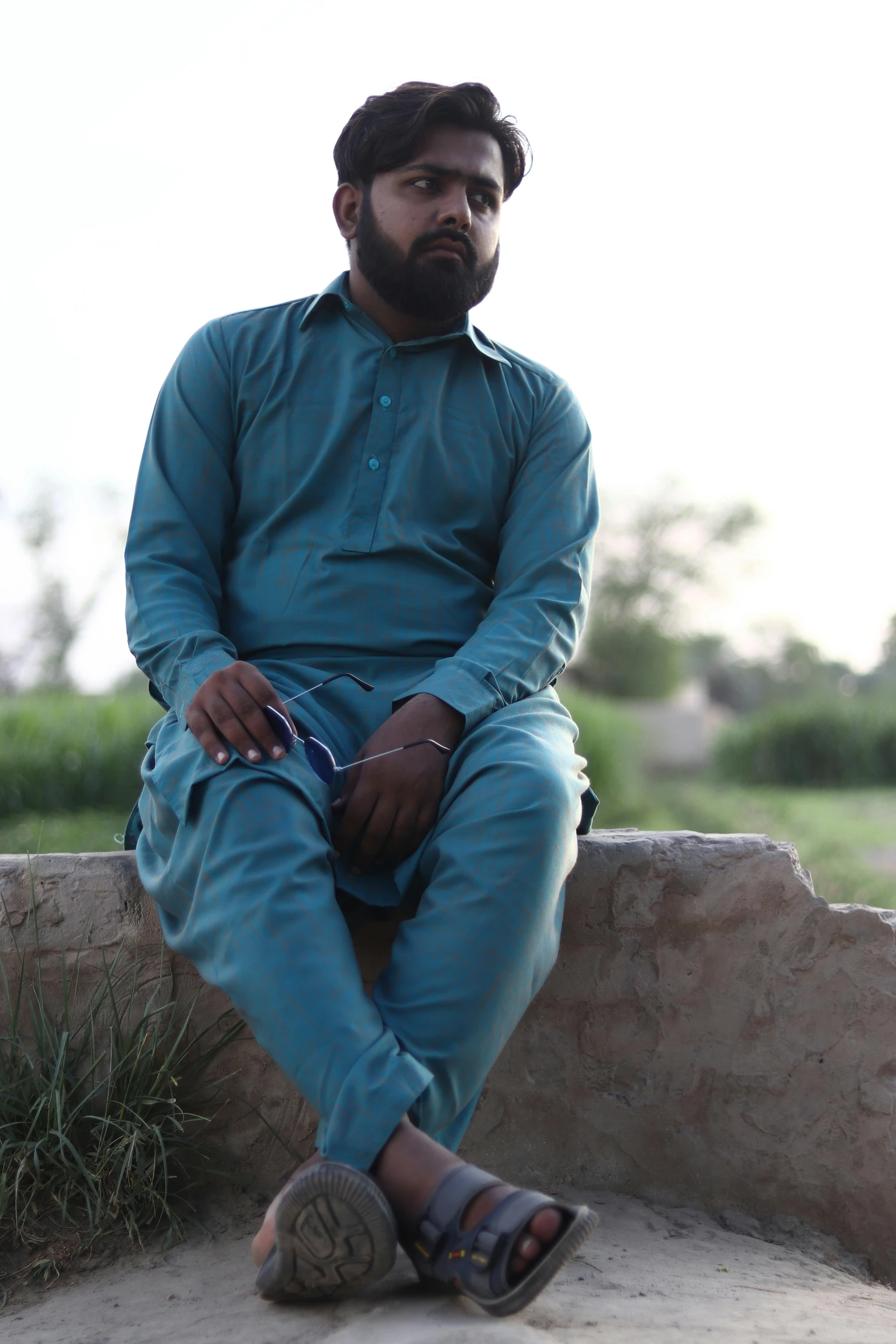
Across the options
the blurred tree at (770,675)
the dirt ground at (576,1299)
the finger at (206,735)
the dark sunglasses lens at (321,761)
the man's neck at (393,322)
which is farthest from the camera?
the blurred tree at (770,675)

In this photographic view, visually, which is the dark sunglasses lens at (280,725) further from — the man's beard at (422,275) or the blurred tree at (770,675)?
the blurred tree at (770,675)

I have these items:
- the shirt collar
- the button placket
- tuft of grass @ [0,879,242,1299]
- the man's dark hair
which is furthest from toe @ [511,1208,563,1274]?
the man's dark hair

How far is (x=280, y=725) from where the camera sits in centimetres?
176

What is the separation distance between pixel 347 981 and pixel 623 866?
2.97 ft

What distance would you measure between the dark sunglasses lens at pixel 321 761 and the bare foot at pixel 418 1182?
58 cm

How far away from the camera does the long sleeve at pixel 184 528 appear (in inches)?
76.7

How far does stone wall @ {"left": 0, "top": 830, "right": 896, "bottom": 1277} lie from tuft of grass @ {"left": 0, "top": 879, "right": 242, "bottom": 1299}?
542mm

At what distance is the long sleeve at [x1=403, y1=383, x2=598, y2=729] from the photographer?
1.93 meters

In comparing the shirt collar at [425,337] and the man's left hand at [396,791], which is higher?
the shirt collar at [425,337]

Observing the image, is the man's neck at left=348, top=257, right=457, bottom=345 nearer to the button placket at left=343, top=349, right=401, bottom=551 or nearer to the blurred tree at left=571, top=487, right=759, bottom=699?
the button placket at left=343, top=349, right=401, bottom=551

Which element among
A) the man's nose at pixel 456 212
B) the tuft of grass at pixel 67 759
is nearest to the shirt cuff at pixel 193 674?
the man's nose at pixel 456 212

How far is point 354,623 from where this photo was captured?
2072 millimetres

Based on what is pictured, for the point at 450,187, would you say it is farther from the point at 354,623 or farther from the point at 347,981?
the point at 347,981

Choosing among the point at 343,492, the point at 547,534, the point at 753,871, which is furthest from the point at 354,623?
the point at 753,871
